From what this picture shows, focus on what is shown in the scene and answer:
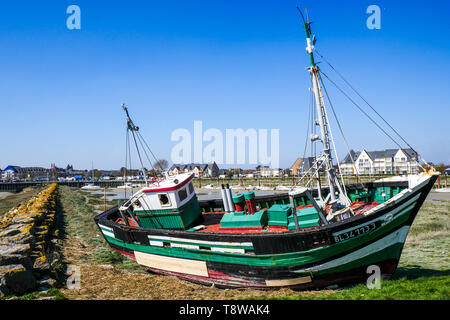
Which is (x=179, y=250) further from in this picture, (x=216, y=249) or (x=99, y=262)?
(x=99, y=262)

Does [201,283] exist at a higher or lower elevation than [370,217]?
lower

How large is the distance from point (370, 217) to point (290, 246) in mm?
3108

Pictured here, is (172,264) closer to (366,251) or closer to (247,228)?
(247,228)

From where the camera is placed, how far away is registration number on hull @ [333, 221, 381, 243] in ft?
33.3

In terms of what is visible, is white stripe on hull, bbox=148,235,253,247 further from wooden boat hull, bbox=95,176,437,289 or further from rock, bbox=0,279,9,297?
rock, bbox=0,279,9,297

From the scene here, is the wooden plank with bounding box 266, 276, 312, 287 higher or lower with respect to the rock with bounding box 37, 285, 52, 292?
lower

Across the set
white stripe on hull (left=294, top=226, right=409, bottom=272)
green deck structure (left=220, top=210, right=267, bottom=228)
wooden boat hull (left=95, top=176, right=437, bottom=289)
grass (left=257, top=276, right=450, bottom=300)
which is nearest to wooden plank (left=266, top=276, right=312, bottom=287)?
wooden boat hull (left=95, top=176, right=437, bottom=289)

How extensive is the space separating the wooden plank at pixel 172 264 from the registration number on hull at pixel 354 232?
5708 millimetres

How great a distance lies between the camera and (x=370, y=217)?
10148 millimetres

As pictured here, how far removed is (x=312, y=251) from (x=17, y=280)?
10516mm

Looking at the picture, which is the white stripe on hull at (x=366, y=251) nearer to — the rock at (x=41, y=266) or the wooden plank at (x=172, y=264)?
the wooden plank at (x=172, y=264)

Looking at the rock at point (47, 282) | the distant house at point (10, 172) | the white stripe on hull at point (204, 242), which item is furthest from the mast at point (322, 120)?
the distant house at point (10, 172)

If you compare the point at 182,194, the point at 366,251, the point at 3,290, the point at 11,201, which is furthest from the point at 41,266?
the point at 11,201
